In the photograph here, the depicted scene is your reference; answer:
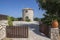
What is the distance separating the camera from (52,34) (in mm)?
14570

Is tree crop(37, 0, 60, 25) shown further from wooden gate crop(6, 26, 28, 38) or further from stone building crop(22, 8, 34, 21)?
stone building crop(22, 8, 34, 21)

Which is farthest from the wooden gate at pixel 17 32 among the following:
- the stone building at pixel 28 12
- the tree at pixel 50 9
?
the stone building at pixel 28 12

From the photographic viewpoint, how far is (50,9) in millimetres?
21484

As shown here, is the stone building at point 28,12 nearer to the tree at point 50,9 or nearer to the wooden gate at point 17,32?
the tree at point 50,9

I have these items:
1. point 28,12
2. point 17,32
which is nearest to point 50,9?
point 17,32

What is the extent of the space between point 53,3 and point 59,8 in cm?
111

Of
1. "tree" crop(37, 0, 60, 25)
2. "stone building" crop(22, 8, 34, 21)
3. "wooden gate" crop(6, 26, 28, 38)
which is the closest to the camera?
"wooden gate" crop(6, 26, 28, 38)

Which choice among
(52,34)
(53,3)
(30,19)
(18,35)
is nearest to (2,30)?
(18,35)

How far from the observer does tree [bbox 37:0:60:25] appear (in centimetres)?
1948

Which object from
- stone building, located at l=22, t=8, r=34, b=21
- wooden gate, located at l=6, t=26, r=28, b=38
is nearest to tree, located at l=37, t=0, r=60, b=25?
wooden gate, located at l=6, t=26, r=28, b=38

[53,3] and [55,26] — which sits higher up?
[53,3]

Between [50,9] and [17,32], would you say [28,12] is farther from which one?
[17,32]

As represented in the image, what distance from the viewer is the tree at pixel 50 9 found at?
63.9 ft

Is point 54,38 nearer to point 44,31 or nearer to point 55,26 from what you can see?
point 55,26
